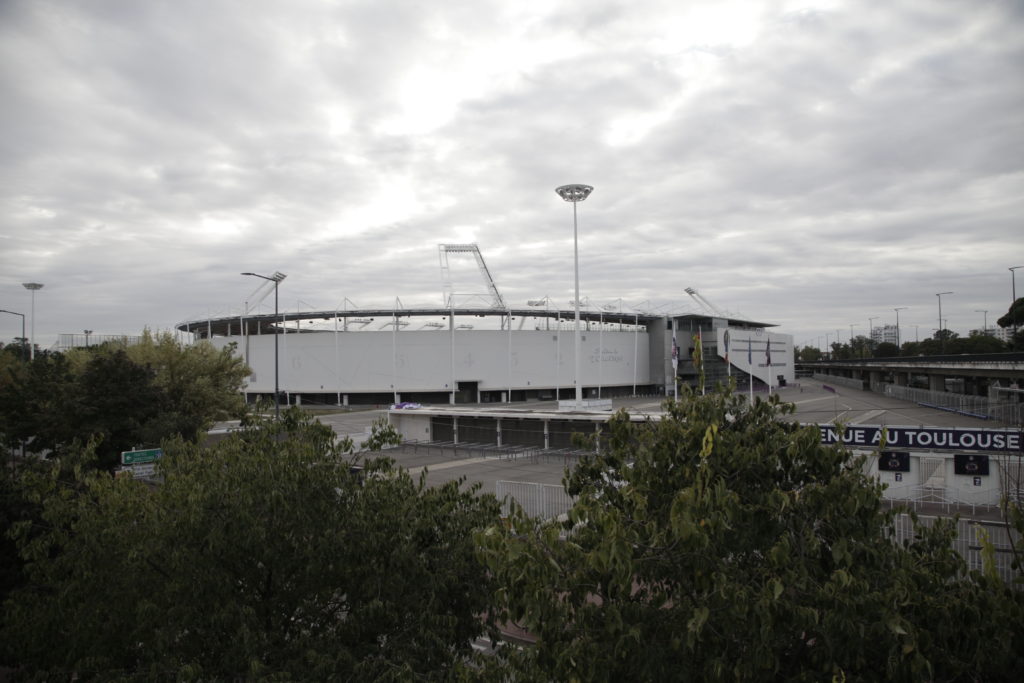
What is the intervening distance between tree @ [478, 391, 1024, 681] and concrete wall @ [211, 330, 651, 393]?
7779 cm

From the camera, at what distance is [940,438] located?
24922 millimetres

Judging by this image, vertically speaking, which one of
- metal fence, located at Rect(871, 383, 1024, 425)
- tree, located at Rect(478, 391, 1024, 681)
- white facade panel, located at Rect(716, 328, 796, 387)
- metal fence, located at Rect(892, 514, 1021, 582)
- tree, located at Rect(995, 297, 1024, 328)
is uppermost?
tree, located at Rect(995, 297, 1024, 328)

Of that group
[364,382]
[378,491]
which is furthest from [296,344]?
[378,491]

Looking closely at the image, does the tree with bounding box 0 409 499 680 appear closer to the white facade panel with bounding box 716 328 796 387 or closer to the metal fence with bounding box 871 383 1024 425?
the metal fence with bounding box 871 383 1024 425

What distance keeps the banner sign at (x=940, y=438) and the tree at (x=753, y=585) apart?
1947cm

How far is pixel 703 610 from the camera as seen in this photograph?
16.4 ft

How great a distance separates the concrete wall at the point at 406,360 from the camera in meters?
83.4

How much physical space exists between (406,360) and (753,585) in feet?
260

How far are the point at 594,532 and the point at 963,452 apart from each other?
24.9 meters

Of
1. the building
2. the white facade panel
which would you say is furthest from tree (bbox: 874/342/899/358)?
the building

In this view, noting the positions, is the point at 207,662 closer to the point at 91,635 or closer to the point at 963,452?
the point at 91,635

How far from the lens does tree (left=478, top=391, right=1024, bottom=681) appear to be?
5.18 m

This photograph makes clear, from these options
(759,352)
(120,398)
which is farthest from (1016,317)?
(120,398)

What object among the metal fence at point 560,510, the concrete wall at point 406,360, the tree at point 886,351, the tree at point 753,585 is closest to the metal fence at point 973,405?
the metal fence at point 560,510
